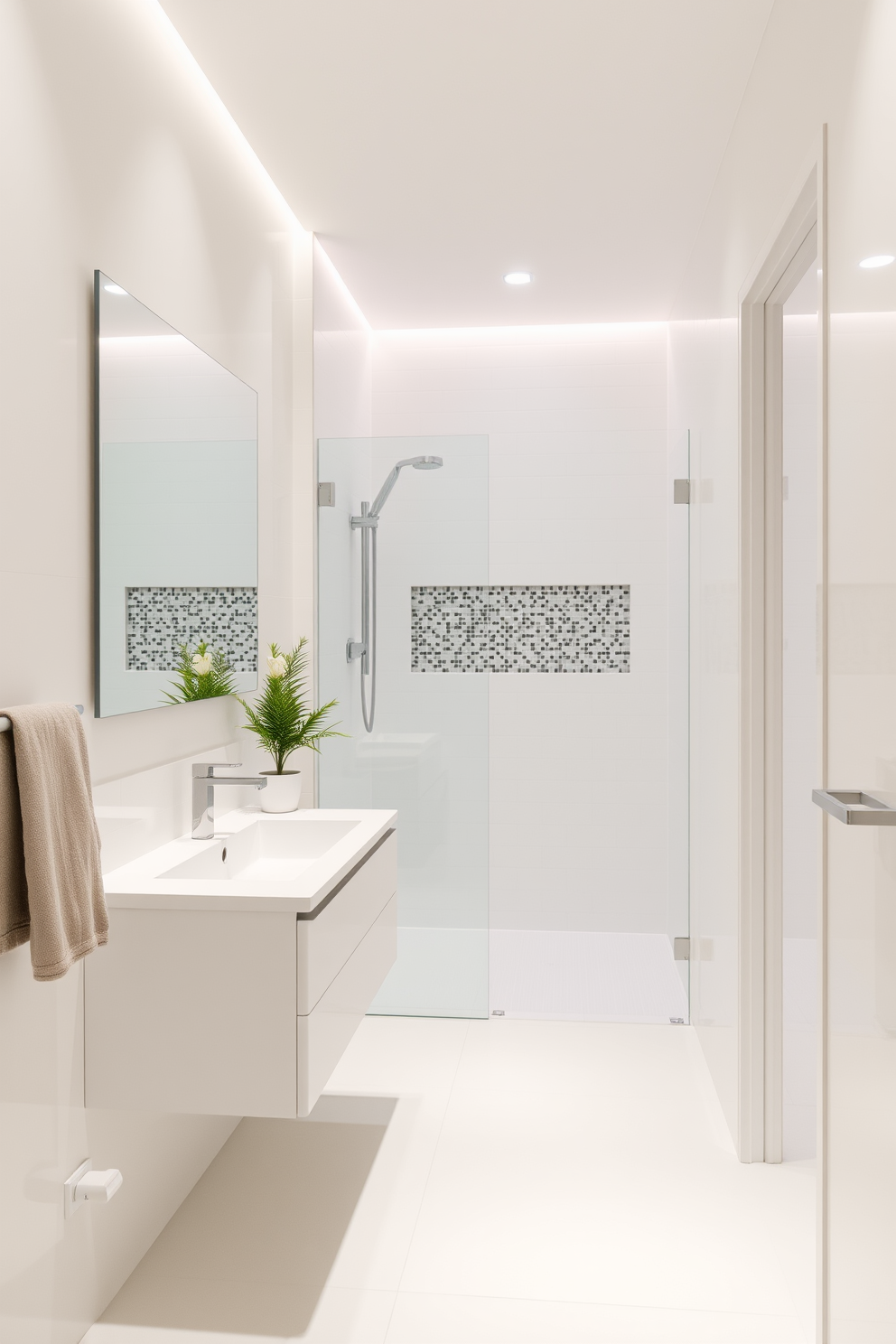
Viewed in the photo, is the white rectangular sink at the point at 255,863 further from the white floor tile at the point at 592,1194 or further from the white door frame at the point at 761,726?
the white door frame at the point at 761,726

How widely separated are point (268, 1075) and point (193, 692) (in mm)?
985

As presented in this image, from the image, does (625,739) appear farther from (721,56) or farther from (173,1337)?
(173,1337)

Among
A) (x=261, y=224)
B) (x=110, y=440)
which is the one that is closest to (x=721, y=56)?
(x=261, y=224)

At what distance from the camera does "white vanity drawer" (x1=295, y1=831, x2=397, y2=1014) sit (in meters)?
1.96

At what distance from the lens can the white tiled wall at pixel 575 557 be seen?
454 centimetres

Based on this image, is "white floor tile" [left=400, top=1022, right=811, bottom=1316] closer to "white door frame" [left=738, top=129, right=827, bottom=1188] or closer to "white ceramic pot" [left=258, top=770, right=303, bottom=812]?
"white door frame" [left=738, top=129, right=827, bottom=1188]

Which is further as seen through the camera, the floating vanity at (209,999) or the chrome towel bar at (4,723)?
the floating vanity at (209,999)

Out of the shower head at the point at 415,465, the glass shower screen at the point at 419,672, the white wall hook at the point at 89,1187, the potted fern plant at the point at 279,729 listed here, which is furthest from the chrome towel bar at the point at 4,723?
the shower head at the point at 415,465

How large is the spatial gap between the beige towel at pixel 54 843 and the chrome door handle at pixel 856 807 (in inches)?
47.0

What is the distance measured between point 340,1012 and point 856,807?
128 centimetres

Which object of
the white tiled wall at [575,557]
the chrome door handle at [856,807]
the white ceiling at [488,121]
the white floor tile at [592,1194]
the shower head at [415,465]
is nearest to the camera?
the chrome door handle at [856,807]

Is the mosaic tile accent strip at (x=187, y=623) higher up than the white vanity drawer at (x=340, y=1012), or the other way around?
the mosaic tile accent strip at (x=187, y=623)

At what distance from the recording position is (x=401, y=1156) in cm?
266

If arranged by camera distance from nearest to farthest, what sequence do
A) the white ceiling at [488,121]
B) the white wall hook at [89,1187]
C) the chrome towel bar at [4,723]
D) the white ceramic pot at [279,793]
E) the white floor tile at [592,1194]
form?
the chrome towel bar at [4,723] → the white wall hook at [89,1187] → the white floor tile at [592,1194] → the white ceiling at [488,121] → the white ceramic pot at [279,793]
